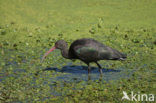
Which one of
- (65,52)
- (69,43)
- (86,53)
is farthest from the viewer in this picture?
(69,43)

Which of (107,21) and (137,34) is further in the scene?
(107,21)

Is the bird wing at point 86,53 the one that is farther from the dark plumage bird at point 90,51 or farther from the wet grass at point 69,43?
the wet grass at point 69,43

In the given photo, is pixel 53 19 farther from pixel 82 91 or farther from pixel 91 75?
pixel 82 91

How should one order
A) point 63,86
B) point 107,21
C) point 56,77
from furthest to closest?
point 107,21, point 56,77, point 63,86

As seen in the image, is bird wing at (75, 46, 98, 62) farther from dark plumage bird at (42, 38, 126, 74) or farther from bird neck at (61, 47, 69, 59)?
bird neck at (61, 47, 69, 59)

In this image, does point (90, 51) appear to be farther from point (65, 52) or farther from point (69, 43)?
point (69, 43)

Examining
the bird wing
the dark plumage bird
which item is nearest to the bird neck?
the dark plumage bird

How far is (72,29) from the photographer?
1385cm

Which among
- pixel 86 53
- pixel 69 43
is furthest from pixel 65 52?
pixel 69 43

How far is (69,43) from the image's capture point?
1202 centimetres

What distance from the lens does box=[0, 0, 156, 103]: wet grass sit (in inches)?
301

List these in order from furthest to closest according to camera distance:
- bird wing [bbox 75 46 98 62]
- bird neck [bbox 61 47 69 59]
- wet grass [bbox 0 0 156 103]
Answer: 1. bird neck [bbox 61 47 69 59]
2. bird wing [bbox 75 46 98 62]
3. wet grass [bbox 0 0 156 103]

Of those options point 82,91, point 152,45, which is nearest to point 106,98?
point 82,91

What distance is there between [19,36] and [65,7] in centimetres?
468
